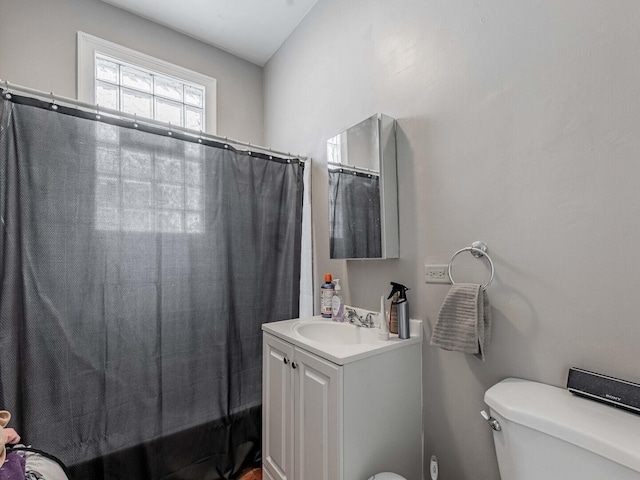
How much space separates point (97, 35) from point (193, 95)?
0.64 m

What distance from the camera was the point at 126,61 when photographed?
208 centimetres

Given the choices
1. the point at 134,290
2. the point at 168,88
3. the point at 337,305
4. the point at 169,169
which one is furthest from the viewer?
the point at 168,88

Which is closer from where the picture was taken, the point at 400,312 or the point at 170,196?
the point at 400,312

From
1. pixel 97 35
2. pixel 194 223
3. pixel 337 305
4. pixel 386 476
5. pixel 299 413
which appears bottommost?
pixel 386 476

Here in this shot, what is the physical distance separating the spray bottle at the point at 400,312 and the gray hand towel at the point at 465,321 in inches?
8.1

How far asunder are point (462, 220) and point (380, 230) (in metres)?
0.36

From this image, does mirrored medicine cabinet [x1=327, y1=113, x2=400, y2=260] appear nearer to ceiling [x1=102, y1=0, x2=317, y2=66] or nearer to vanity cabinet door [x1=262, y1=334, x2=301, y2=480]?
Result: vanity cabinet door [x1=262, y1=334, x2=301, y2=480]

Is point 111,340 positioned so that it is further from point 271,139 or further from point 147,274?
point 271,139

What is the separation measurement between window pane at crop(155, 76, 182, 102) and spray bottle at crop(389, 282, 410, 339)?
2182 millimetres

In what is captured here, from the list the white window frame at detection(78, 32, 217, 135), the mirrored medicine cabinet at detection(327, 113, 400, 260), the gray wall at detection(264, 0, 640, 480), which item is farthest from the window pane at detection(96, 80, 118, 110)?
the gray wall at detection(264, 0, 640, 480)

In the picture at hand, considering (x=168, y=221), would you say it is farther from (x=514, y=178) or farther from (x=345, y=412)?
(x=514, y=178)

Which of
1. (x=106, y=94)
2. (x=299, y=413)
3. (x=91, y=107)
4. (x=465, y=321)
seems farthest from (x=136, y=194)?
(x=465, y=321)

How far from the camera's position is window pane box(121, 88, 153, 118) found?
6.91 feet

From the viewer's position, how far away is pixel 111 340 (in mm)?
1432
